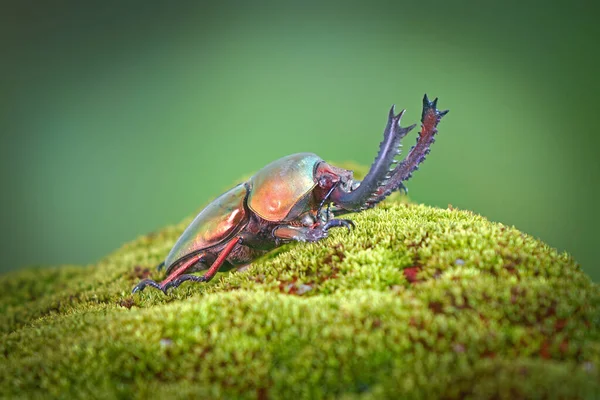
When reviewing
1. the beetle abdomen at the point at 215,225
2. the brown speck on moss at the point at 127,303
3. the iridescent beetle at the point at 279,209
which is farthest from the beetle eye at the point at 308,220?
the brown speck on moss at the point at 127,303

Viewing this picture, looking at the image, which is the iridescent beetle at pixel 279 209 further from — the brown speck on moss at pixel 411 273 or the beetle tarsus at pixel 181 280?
the brown speck on moss at pixel 411 273

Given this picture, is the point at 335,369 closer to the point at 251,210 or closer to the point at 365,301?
the point at 365,301

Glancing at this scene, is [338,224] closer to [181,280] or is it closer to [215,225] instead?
[215,225]

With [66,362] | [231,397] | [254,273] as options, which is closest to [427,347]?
[231,397]

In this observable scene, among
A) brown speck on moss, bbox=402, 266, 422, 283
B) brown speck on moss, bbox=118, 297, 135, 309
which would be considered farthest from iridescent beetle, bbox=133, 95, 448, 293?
brown speck on moss, bbox=402, 266, 422, 283

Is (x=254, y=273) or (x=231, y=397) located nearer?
(x=231, y=397)

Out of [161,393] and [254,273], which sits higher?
[254,273]
